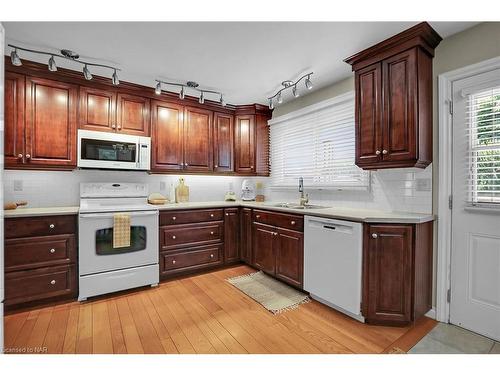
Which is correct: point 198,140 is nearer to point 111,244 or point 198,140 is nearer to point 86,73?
point 86,73

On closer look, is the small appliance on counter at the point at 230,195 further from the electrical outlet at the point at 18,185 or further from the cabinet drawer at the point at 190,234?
the electrical outlet at the point at 18,185

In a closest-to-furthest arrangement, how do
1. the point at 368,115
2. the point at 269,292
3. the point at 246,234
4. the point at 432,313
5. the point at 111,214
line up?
the point at 432,313 → the point at 368,115 → the point at 111,214 → the point at 269,292 → the point at 246,234

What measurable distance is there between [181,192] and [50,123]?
5.41 ft

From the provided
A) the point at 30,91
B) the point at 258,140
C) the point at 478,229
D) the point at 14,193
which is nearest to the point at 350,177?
the point at 478,229

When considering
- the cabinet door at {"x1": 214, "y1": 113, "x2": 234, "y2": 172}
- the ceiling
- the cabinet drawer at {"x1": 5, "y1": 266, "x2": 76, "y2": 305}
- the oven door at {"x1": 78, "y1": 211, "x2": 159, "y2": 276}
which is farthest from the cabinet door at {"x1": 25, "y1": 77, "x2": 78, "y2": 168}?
the cabinet door at {"x1": 214, "y1": 113, "x2": 234, "y2": 172}

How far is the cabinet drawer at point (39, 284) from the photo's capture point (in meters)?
2.18

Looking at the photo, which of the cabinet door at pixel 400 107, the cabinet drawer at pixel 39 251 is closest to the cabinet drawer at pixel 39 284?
the cabinet drawer at pixel 39 251

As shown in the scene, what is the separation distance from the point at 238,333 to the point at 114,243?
1.54 meters

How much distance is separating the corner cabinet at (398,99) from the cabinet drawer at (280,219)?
34.0 inches

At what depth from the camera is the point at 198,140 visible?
3518mm

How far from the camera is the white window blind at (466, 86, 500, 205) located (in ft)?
5.97

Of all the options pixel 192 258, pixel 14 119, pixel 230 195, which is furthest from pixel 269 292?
pixel 14 119

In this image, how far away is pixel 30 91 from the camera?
2480 millimetres

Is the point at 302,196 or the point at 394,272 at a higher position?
the point at 302,196
